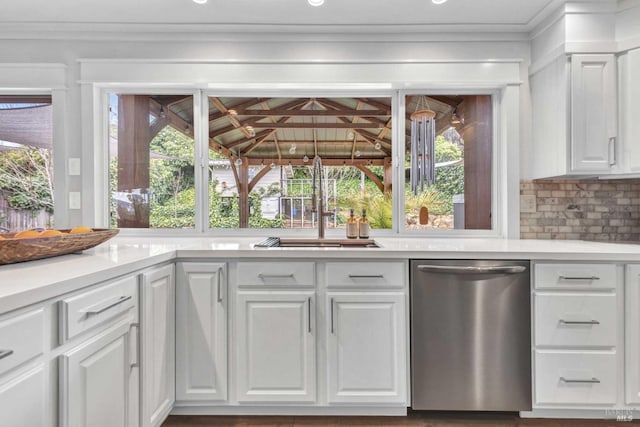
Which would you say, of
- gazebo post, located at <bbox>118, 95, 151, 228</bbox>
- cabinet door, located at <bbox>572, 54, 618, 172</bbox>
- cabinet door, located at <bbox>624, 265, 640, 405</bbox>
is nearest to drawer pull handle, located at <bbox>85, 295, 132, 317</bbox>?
gazebo post, located at <bbox>118, 95, 151, 228</bbox>

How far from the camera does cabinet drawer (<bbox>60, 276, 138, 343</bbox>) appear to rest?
1.06 metres

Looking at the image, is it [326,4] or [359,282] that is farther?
[326,4]

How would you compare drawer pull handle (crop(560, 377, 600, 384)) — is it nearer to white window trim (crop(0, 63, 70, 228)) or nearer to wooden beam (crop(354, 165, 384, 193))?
wooden beam (crop(354, 165, 384, 193))

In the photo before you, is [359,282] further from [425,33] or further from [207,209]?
[425,33]

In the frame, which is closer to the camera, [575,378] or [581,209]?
[575,378]

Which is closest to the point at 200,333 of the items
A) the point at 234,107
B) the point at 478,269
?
the point at 478,269

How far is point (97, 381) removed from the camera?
1193 mm

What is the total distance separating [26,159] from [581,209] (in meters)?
3.72

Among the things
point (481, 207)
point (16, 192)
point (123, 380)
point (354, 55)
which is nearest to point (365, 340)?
point (123, 380)

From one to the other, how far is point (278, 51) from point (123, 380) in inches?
80.9

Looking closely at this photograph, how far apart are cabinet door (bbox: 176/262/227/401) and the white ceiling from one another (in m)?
1.54

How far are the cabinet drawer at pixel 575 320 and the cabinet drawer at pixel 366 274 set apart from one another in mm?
689

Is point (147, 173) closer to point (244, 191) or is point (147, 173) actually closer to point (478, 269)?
point (244, 191)

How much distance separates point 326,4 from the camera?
7.06 feet
